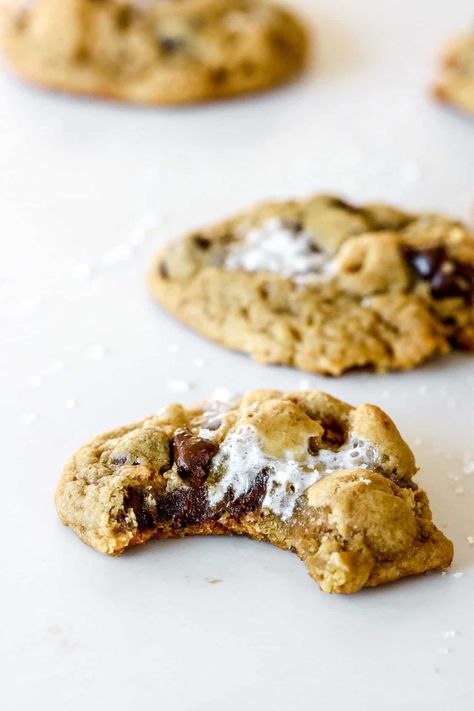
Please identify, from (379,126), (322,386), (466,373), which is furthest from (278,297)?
(379,126)

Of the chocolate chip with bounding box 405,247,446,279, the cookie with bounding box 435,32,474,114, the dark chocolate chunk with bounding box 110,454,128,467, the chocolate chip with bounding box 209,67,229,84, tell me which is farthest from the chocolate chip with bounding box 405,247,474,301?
the chocolate chip with bounding box 209,67,229,84

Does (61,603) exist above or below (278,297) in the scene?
below

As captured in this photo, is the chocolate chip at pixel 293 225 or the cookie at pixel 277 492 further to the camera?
the chocolate chip at pixel 293 225

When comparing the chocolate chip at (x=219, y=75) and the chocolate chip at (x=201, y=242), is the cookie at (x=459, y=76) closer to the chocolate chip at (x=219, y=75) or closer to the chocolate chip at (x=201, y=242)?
the chocolate chip at (x=219, y=75)

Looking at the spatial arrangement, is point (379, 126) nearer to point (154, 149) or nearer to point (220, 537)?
point (154, 149)

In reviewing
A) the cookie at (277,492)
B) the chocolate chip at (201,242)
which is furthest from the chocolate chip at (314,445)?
the chocolate chip at (201,242)
